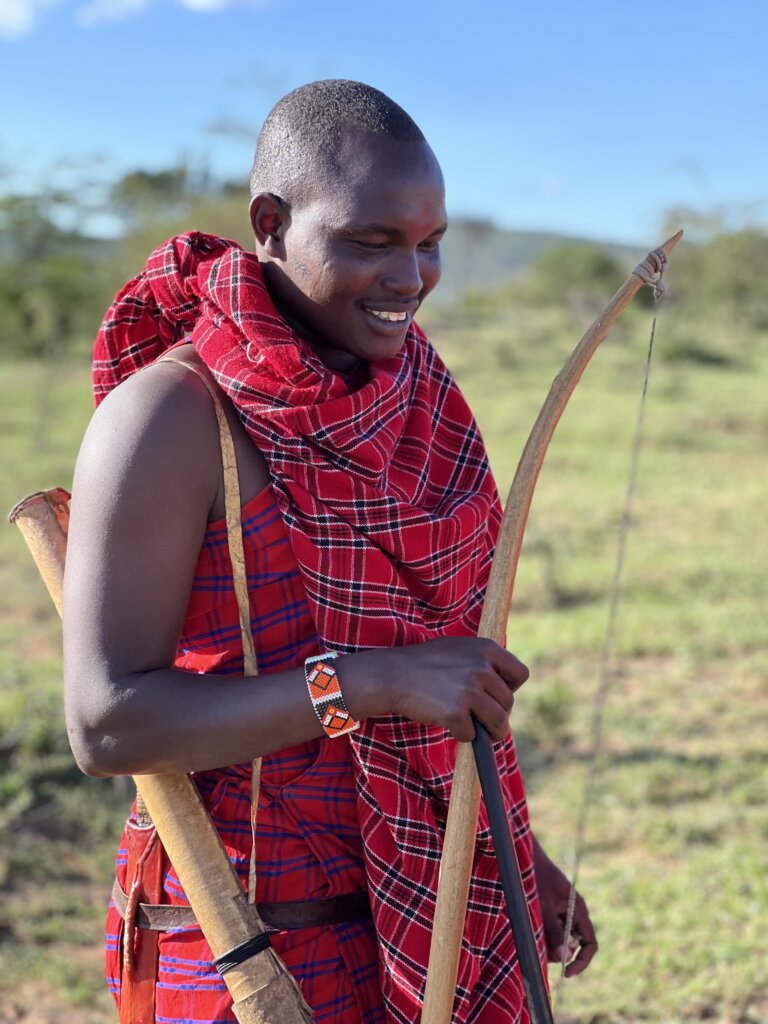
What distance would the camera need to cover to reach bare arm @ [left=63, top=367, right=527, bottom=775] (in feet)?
4.08

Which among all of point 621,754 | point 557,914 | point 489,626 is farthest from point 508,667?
point 621,754

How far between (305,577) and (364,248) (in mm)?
395

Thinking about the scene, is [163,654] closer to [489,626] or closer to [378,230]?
[489,626]

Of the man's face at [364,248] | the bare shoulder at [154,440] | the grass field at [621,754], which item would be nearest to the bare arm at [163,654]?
the bare shoulder at [154,440]

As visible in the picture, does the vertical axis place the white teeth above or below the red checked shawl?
above

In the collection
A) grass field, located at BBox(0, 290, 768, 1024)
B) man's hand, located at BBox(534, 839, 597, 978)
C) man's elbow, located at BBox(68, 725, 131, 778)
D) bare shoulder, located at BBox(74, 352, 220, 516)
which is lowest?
grass field, located at BBox(0, 290, 768, 1024)

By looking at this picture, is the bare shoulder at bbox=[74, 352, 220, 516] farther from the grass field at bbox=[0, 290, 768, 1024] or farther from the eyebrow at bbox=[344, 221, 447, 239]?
the grass field at bbox=[0, 290, 768, 1024]

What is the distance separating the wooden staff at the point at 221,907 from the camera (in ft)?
4.36

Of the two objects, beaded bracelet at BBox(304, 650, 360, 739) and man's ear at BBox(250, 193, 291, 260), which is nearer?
beaded bracelet at BBox(304, 650, 360, 739)

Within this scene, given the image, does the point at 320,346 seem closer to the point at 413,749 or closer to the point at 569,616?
the point at 413,749

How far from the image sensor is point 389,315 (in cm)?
143

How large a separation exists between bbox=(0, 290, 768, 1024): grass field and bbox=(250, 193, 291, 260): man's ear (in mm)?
1668

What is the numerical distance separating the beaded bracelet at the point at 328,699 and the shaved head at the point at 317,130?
1.85 feet

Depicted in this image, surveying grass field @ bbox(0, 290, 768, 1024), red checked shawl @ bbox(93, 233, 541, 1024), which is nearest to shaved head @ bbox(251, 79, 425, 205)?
red checked shawl @ bbox(93, 233, 541, 1024)
